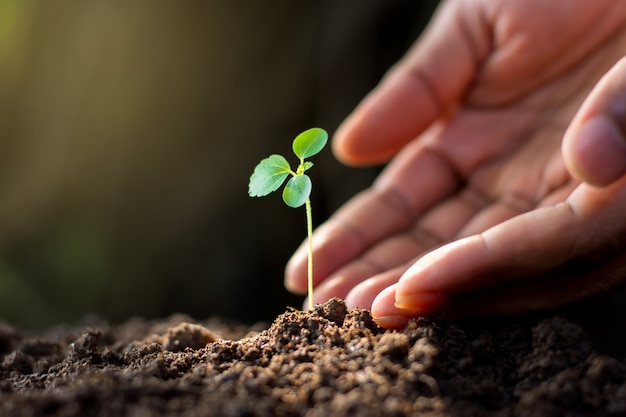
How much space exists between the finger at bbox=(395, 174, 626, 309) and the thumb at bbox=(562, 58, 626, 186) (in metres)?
0.12

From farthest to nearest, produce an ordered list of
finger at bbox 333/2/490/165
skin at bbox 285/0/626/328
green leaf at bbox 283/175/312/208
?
finger at bbox 333/2/490/165 < skin at bbox 285/0/626/328 < green leaf at bbox 283/175/312/208

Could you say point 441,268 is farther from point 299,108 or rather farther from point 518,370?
point 299,108

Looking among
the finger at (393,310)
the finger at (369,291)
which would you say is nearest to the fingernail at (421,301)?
the finger at (393,310)

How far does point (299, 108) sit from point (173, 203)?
87 centimetres

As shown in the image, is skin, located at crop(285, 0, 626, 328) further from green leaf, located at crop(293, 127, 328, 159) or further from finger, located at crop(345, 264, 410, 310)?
green leaf, located at crop(293, 127, 328, 159)

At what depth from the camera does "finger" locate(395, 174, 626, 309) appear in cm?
116

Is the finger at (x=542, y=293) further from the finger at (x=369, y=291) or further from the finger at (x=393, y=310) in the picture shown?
the finger at (x=369, y=291)

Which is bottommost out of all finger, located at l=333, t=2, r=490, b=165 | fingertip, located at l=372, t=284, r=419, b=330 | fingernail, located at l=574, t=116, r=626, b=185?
fingertip, located at l=372, t=284, r=419, b=330

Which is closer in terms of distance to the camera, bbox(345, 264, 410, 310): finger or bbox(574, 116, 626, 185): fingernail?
bbox(574, 116, 626, 185): fingernail

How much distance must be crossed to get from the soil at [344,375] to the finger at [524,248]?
3.4 inches

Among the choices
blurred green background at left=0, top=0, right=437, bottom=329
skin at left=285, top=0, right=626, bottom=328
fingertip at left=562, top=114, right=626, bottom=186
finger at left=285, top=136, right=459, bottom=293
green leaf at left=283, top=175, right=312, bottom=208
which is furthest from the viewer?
blurred green background at left=0, top=0, right=437, bottom=329

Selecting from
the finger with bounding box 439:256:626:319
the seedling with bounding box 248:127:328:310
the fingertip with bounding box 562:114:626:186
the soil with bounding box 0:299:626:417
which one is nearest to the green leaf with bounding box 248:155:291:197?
the seedling with bounding box 248:127:328:310

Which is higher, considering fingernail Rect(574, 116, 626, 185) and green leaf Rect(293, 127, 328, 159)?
green leaf Rect(293, 127, 328, 159)

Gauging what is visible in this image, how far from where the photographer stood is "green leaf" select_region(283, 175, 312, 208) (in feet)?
3.84
